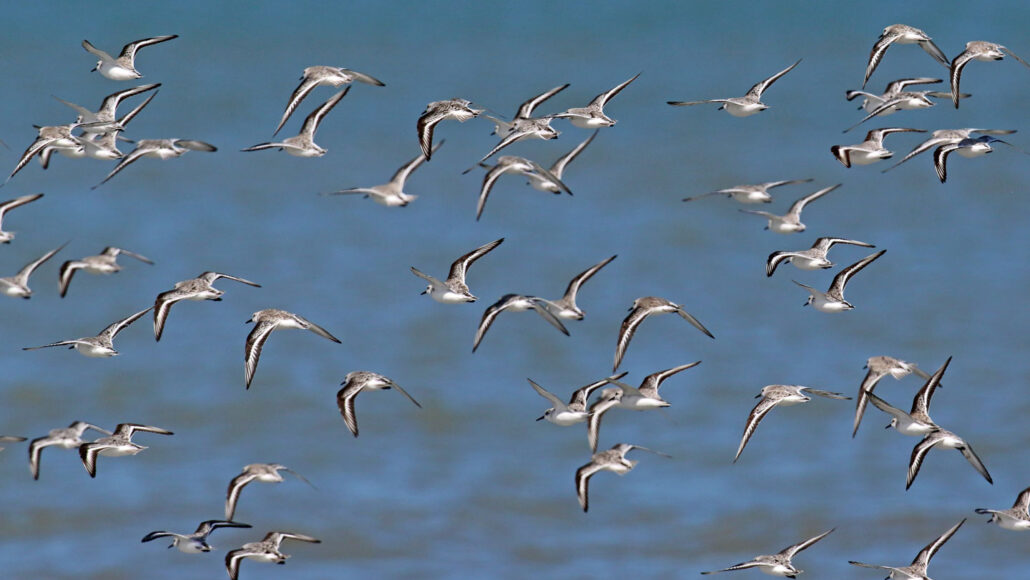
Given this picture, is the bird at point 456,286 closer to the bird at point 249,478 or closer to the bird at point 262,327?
the bird at point 262,327

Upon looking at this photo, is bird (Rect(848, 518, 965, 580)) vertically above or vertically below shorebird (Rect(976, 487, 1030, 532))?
below

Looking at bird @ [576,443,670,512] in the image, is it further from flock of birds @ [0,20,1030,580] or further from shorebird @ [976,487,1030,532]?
shorebird @ [976,487,1030,532]

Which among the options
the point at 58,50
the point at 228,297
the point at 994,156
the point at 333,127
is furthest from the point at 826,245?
the point at 58,50

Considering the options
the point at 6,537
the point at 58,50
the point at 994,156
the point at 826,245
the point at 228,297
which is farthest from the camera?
the point at 58,50

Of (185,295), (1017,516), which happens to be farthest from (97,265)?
(1017,516)

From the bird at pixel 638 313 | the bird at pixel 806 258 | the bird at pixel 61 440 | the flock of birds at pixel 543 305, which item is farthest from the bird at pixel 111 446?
the bird at pixel 806 258

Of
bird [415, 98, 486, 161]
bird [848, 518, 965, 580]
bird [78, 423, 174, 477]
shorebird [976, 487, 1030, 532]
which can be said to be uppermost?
bird [415, 98, 486, 161]

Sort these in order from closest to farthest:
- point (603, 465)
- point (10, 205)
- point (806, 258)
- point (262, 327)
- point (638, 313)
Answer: point (603, 465) < point (262, 327) < point (638, 313) < point (806, 258) < point (10, 205)

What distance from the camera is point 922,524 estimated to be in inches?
551

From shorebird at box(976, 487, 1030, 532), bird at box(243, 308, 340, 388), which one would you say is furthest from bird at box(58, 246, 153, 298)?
shorebird at box(976, 487, 1030, 532)

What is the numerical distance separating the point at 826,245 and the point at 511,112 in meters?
12.4

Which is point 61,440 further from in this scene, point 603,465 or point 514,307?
point 603,465

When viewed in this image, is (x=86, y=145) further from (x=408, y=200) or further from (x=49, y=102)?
(x=49, y=102)

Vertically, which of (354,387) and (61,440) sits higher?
(354,387)
